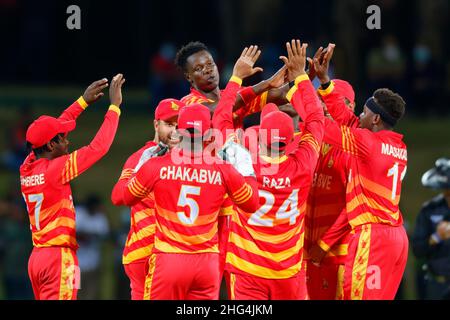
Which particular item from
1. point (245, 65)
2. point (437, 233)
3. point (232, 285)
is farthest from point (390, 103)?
point (437, 233)

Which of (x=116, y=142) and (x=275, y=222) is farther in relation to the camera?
(x=116, y=142)

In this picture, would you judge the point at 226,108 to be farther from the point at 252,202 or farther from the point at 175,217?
the point at 175,217

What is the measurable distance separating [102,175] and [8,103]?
4.87 metres

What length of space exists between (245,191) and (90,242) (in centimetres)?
831

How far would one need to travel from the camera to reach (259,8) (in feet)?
90.8

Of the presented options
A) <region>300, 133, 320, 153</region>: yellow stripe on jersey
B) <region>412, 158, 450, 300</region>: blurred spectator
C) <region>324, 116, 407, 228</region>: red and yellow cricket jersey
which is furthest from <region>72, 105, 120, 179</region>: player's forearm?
<region>412, 158, 450, 300</region>: blurred spectator

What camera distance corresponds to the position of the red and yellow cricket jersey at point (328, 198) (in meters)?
12.2

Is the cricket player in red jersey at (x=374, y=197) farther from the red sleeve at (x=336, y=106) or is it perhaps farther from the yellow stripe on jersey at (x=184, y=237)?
the yellow stripe on jersey at (x=184, y=237)

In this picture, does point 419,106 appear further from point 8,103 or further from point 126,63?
point 8,103

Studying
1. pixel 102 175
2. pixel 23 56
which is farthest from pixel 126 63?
pixel 102 175

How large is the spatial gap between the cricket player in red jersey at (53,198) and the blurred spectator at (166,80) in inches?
526

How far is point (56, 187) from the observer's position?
37.4 ft

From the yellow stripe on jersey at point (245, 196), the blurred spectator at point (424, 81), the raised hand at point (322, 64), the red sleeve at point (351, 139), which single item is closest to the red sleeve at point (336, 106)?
the raised hand at point (322, 64)

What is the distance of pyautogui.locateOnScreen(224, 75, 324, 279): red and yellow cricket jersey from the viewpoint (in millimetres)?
10852
